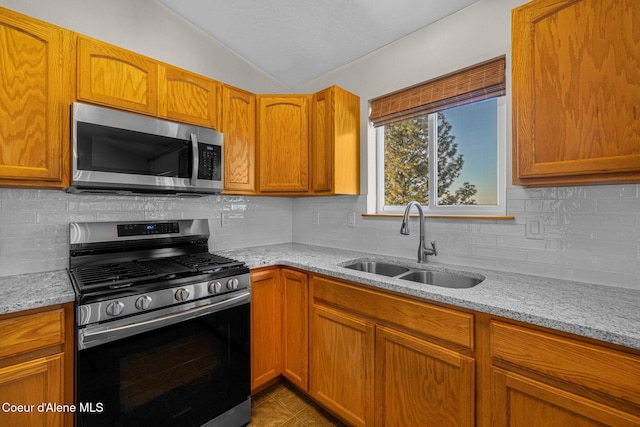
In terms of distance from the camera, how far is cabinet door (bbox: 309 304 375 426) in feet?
4.91

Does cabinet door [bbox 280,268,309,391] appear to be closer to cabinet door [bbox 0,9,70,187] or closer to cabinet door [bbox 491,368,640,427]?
cabinet door [bbox 491,368,640,427]

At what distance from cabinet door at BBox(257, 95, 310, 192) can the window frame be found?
23.8 inches

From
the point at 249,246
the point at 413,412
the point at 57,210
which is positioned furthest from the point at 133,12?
the point at 413,412

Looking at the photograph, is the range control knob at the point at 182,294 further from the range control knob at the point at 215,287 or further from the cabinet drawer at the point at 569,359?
the cabinet drawer at the point at 569,359

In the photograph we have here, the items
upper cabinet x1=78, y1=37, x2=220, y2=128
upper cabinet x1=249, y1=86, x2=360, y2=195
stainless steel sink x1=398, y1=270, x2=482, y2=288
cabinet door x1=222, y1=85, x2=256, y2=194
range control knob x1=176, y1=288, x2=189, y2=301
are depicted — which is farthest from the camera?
upper cabinet x1=249, y1=86, x2=360, y2=195

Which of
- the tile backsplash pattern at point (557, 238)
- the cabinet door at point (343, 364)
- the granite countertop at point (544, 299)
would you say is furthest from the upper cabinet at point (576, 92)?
the cabinet door at point (343, 364)

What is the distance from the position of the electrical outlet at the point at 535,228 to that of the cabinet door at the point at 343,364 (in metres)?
0.98

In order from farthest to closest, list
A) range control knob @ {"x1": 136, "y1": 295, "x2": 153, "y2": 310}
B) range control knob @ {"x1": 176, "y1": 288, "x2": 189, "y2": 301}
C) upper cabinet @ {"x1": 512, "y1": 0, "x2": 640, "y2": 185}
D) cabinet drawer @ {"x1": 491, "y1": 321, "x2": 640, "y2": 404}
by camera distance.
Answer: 1. range control knob @ {"x1": 176, "y1": 288, "x2": 189, "y2": 301}
2. range control knob @ {"x1": 136, "y1": 295, "x2": 153, "y2": 310}
3. upper cabinet @ {"x1": 512, "y1": 0, "x2": 640, "y2": 185}
4. cabinet drawer @ {"x1": 491, "y1": 321, "x2": 640, "y2": 404}

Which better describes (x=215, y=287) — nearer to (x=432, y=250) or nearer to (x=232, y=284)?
(x=232, y=284)

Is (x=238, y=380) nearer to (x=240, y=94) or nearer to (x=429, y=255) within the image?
(x=429, y=255)

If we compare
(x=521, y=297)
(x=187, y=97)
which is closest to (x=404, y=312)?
(x=521, y=297)

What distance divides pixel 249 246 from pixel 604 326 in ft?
7.46

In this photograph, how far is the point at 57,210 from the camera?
5.50 feet

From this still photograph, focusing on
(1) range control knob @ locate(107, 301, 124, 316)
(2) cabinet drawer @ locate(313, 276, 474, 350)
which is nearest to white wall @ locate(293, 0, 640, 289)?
(2) cabinet drawer @ locate(313, 276, 474, 350)
